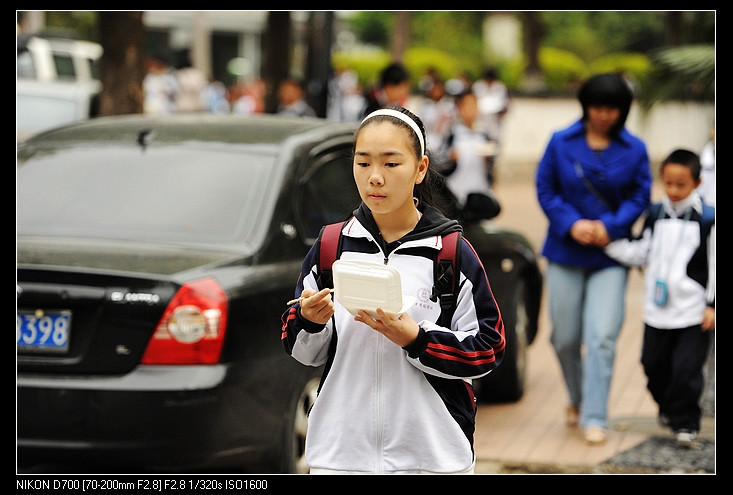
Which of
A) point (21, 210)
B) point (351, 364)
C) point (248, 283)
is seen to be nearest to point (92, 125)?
point (21, 210)

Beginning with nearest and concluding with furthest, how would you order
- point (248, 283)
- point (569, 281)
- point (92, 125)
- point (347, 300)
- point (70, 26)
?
point (347, 300) < point (248, 283) < point (92, 125) < point (569, 281) < point (70, 26)

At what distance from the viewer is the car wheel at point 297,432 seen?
4672 millimetres

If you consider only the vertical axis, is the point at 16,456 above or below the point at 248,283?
below

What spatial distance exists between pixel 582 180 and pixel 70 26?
34731 mm

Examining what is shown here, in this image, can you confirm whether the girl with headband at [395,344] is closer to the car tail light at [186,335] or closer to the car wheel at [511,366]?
the car tail light at [186,335]

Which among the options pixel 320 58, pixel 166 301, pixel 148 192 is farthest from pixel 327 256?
pixel 320 58

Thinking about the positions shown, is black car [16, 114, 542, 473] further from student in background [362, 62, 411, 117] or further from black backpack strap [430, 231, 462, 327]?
student in background [362, 62, 411, 117]

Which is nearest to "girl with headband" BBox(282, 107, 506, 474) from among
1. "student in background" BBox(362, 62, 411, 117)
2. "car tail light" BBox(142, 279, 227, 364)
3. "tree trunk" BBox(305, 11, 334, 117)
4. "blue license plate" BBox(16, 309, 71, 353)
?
"car tail light" BBox(142, 279, 227, 364)

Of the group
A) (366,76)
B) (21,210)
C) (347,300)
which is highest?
(347,300)

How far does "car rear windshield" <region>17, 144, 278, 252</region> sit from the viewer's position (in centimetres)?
491

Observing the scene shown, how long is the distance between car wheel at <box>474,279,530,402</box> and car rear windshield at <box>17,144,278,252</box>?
2.10 metres

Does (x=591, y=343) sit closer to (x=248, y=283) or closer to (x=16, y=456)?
(x=248, y=283)
